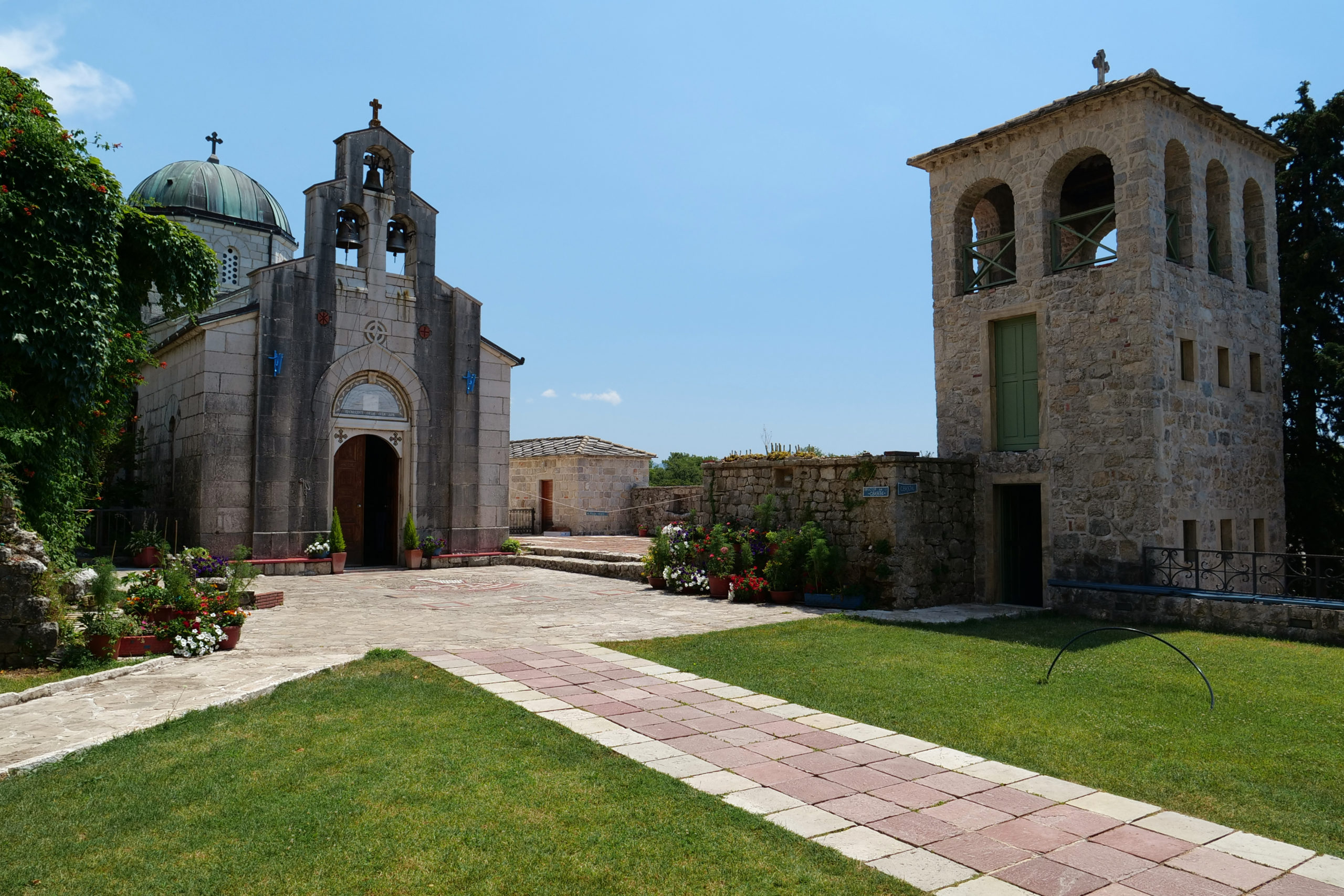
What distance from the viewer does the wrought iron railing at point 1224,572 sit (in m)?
10.9

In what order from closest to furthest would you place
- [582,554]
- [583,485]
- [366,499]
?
[582,554] → [366,499] → [583,485]

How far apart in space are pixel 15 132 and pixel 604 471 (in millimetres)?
18566

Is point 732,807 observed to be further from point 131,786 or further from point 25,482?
point 25,482

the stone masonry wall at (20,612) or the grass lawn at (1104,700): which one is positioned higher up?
the stone masonry wall at (20,612)

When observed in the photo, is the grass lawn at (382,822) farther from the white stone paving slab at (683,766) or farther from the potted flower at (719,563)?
the potted flower at (719,563)

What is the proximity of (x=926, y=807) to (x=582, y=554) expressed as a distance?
14665 mm

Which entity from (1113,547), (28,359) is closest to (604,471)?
(1113,547)

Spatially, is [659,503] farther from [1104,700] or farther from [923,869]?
[923,869]

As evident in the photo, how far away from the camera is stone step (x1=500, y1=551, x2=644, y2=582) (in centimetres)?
1691

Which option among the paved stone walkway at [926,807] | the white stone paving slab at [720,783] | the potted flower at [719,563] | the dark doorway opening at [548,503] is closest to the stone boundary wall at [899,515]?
the potted flower at [719,563]

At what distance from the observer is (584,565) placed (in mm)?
18172

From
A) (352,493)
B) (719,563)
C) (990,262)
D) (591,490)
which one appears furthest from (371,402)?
(990,262)

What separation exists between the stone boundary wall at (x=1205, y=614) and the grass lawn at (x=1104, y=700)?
315 mm

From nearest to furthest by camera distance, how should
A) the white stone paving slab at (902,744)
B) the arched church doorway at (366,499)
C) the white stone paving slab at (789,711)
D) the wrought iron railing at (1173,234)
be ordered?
1. the white stone paving slab at (902,744)
2. the white stone paving slab at (789,711)
3. the wrought iron railing at (1173,234)
4. the arched church doorway at (366,499)
